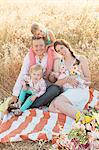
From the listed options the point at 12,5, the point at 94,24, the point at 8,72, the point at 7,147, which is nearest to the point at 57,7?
the point at 12,5

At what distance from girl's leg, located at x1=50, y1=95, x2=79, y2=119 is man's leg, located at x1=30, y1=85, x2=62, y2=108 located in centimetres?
10

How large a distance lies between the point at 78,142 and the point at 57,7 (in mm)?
5455

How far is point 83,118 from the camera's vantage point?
4195mm

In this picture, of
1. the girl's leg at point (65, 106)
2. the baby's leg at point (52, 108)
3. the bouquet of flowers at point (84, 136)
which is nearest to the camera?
the bouquet of flowers at point (84, 136)

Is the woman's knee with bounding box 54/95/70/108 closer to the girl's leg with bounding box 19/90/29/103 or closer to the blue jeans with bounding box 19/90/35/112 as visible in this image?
the blue jeans with bounding box 19/90/35/112

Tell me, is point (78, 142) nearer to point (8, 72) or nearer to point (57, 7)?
point (8, 72)

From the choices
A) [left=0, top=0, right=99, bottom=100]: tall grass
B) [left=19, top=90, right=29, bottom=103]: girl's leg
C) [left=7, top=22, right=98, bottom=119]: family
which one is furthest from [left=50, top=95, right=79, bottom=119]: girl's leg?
[left=0, top=0, right=99, bottom=100]: tall grass

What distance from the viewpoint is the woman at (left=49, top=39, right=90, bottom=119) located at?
5328 millimetres

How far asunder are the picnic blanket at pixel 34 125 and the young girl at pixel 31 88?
100 mm

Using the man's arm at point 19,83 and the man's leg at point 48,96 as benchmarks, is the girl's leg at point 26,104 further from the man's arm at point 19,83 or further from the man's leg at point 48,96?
the man's arm at point 19,83

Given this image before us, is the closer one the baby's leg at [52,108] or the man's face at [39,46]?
the baby's leg at [52,108]

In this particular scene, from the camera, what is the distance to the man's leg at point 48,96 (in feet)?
17.8

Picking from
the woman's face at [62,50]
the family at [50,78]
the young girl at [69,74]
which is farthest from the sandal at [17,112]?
the woman's face at [62,50]

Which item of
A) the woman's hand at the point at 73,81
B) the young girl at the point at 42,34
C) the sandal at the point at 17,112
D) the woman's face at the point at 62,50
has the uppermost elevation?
the young girl at the point at 42,34
